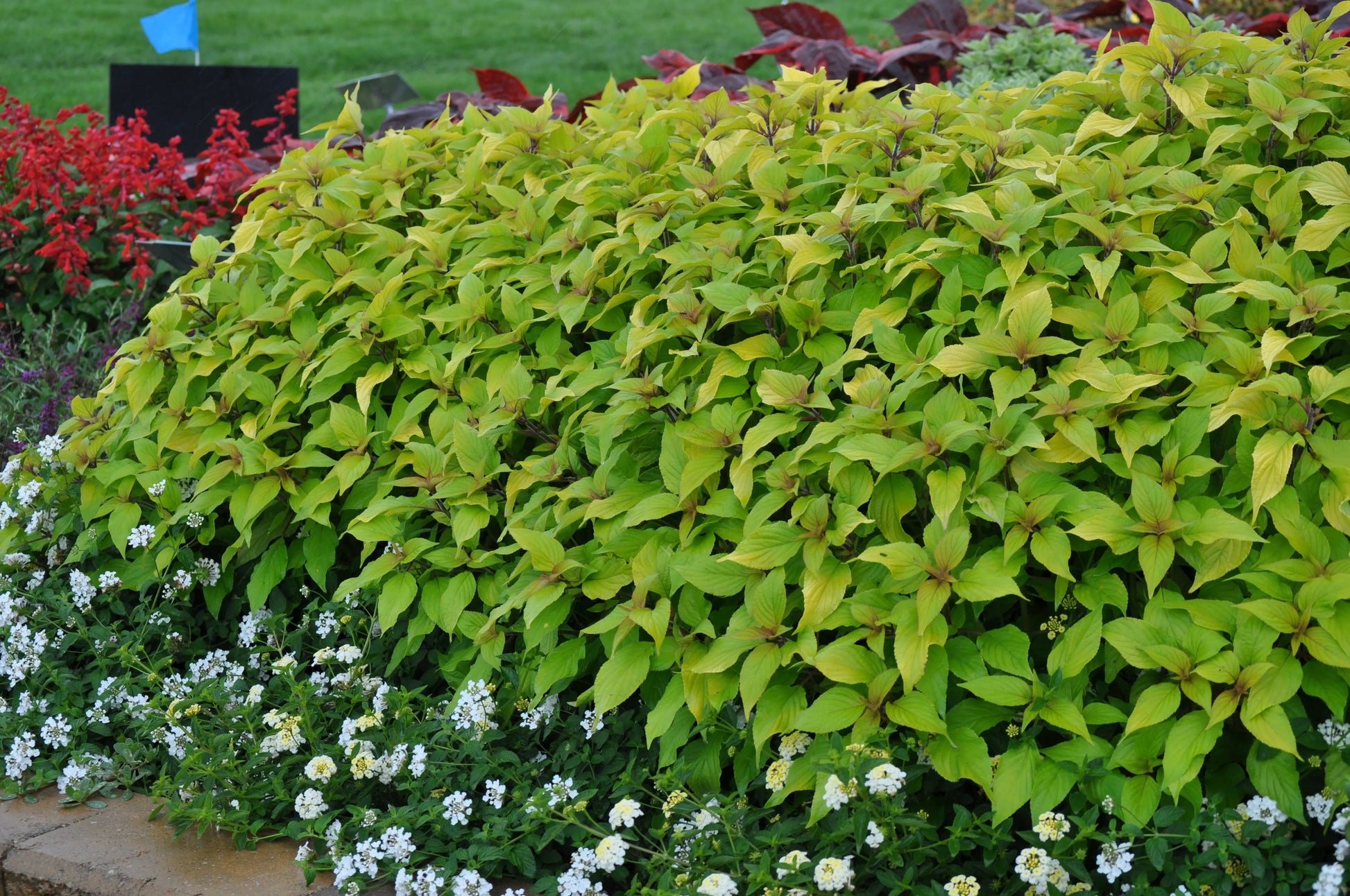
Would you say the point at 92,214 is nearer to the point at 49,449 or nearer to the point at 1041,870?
the point at 49,449

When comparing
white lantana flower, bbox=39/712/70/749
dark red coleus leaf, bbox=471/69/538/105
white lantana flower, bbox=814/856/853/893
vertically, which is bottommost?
white lantana flower, bbox=39/712/70/749

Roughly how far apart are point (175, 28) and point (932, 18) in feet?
12.5

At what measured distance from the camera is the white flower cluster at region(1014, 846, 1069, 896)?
1656mm

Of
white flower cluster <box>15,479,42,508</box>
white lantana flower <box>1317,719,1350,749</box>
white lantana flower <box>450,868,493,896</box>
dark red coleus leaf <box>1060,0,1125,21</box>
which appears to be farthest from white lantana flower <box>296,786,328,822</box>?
dark red coleus leaf <box>1060,0,1125,21</box>

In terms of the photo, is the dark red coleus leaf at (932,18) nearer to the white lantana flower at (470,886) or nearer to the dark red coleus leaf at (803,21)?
the dark red coleus leaf at (803,21)

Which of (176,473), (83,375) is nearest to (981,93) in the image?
(176,473)

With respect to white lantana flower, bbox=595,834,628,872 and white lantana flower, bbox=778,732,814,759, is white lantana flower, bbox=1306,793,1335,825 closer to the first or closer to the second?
white lantana flower, bbox=778,732,814,759

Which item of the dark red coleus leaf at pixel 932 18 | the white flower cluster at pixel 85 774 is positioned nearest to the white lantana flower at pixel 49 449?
the white flower cluster at pixel 85 774

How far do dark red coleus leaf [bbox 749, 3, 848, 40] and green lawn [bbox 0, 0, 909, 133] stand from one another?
5139 millimetres

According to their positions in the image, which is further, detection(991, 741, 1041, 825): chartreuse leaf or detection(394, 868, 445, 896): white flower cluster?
detection(394, 868, 445, 896): white flower cluster

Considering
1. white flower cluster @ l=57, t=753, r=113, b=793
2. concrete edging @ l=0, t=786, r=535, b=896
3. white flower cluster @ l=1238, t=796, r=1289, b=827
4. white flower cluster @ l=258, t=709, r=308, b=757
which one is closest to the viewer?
white flower cluster @ l=1238, t=796, r=1289, b=827

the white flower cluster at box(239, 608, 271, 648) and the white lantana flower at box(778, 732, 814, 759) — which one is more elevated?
the white lantana flower at box(778, 732, 814, 759)

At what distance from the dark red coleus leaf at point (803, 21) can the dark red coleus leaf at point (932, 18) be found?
264mm

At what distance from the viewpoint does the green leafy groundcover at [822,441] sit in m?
1.77
